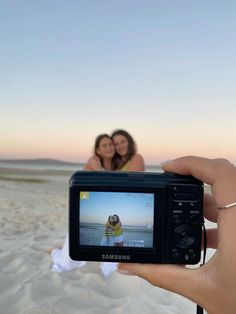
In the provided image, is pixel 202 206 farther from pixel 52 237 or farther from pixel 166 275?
pixel 52 237

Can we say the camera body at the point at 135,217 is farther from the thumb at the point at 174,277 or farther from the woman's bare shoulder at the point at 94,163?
the woman's bare shoulder at the point at 94,163

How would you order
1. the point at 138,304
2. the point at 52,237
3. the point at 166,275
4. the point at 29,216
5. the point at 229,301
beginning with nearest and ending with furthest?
the point at 229,301 < the point at 166,275 < the point at 138,304 < the point at 52,237 < the point at 29,216

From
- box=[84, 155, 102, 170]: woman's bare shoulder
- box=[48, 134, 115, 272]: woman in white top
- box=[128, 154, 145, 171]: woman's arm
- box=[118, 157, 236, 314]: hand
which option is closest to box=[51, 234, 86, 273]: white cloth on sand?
box=[48, 134, 115, 272]: woman in white top

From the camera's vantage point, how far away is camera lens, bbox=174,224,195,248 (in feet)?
3.64

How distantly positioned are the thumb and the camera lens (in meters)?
0.07

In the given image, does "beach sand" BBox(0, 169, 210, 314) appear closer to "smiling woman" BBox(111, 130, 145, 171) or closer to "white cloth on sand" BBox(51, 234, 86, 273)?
"white cloth on sand" BBox(51, 234, 86, 273)

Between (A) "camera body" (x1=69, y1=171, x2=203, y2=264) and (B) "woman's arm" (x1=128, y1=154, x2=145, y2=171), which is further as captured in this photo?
(B) "woman's arm" (x1=128, y1=154, x2=145, y2=171)

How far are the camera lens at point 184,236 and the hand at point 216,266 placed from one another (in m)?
0.07

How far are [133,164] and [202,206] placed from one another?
124 inches

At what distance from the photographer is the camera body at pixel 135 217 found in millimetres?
1101

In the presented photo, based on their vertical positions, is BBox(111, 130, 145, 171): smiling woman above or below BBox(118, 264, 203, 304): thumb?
above

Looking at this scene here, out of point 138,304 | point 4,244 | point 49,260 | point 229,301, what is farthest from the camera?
point 4,244

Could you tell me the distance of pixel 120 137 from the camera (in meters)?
4.34

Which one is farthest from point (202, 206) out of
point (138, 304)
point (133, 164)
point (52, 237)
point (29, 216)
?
point (29, 216)
